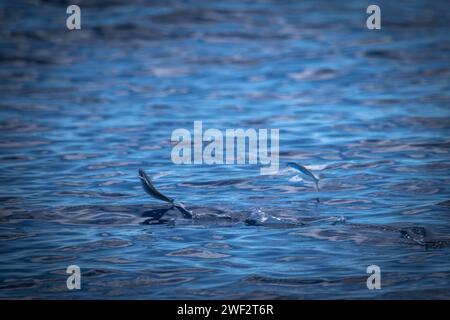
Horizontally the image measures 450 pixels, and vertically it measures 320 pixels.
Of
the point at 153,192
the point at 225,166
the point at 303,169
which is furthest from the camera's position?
the point at 225,166

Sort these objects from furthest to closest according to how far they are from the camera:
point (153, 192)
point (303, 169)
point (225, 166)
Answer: point (225, 166)
point (303, 169)
point (153, 192)

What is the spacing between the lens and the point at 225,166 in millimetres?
9766

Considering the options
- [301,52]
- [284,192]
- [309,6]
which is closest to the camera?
[284,192]

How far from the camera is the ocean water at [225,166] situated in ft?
21.7

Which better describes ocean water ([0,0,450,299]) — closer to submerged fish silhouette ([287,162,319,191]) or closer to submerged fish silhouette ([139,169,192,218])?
submerged fish silhouette ([139,169,192,218])

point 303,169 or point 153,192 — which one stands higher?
point 303,169

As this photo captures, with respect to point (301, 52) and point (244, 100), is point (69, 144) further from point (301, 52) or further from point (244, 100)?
point (301, 52)

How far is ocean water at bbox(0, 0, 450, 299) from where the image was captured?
6.61 metres

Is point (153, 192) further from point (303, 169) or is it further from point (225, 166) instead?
point (225, 166)

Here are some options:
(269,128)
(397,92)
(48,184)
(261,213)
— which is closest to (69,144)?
(48,184)

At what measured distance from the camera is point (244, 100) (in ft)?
44.4

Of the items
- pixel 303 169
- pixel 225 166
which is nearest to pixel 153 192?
pixel 303 169
